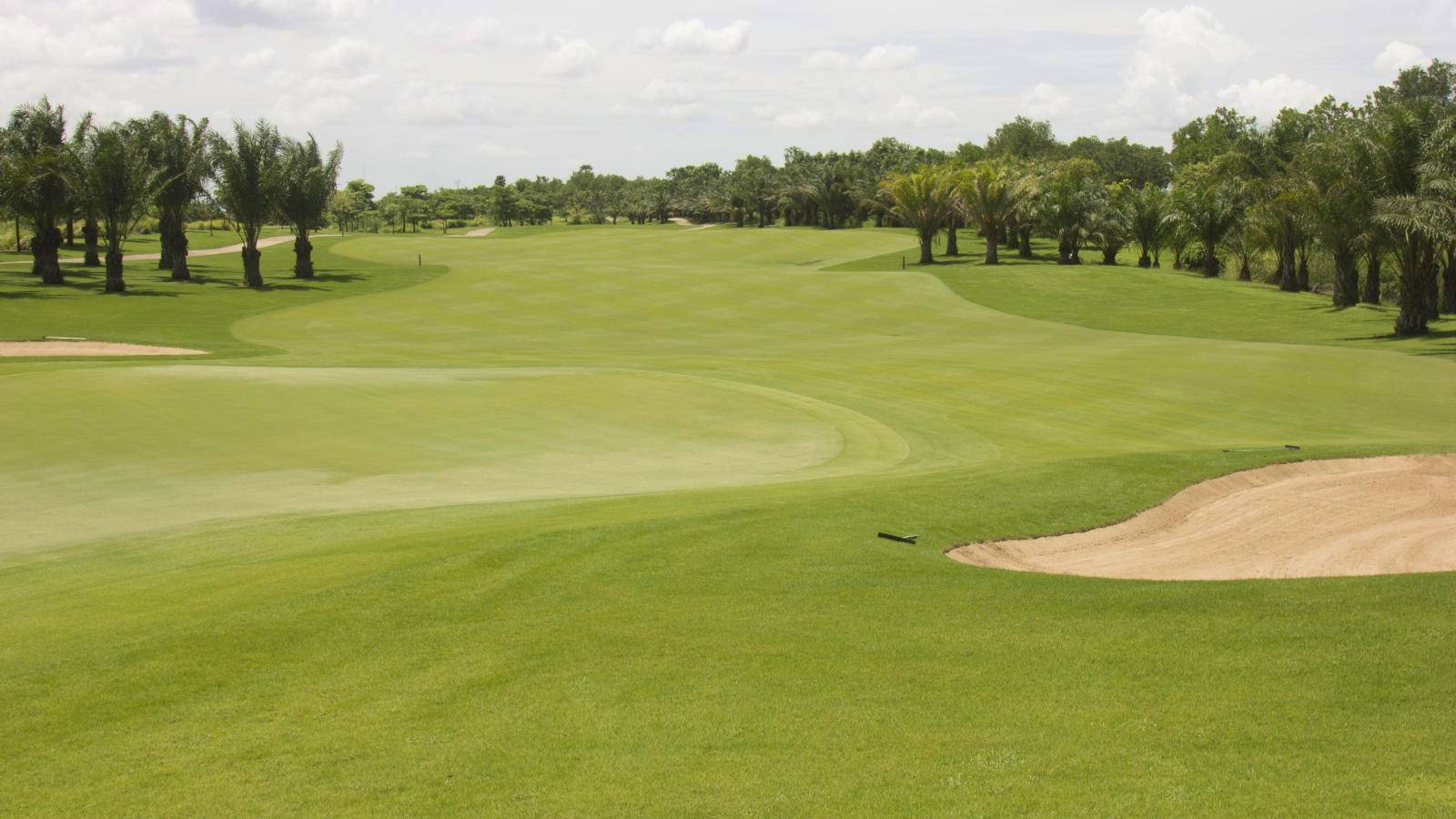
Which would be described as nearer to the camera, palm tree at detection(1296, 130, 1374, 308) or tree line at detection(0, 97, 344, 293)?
palm tree at detection(1296, 130, 1374, 308)

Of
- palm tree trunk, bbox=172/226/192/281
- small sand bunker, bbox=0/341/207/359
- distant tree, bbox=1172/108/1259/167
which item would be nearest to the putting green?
small sand bunker, bbox=0/341/207/359

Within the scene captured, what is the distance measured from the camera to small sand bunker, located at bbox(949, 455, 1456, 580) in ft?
44.3

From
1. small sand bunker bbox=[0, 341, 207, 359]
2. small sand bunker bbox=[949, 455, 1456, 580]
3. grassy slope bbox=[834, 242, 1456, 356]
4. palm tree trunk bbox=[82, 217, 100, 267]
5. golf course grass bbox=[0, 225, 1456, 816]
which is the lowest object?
small sand bunker bbox=[949, 455, 1456, 580]

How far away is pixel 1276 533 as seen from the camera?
15344 millimetres

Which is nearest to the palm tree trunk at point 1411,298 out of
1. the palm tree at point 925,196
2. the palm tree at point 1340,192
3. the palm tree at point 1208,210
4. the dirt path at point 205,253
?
the palm tree at point 1340,192

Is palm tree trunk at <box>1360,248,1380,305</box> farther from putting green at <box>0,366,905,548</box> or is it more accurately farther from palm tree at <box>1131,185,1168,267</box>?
putting green at <box>0,366,905,548</box>

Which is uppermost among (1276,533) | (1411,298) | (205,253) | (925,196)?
(925,196)

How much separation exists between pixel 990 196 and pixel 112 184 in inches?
2065

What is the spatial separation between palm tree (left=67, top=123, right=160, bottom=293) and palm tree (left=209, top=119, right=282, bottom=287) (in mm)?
4008

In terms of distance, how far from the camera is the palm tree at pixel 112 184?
5678 cm

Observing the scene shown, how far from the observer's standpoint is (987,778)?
6.76 metres

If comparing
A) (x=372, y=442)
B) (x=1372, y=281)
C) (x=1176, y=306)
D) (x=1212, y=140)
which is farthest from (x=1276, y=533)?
(x=1212, y=140)

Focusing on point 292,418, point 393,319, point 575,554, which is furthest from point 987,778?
point 393,319

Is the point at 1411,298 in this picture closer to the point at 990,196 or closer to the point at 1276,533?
the point at 990,196
